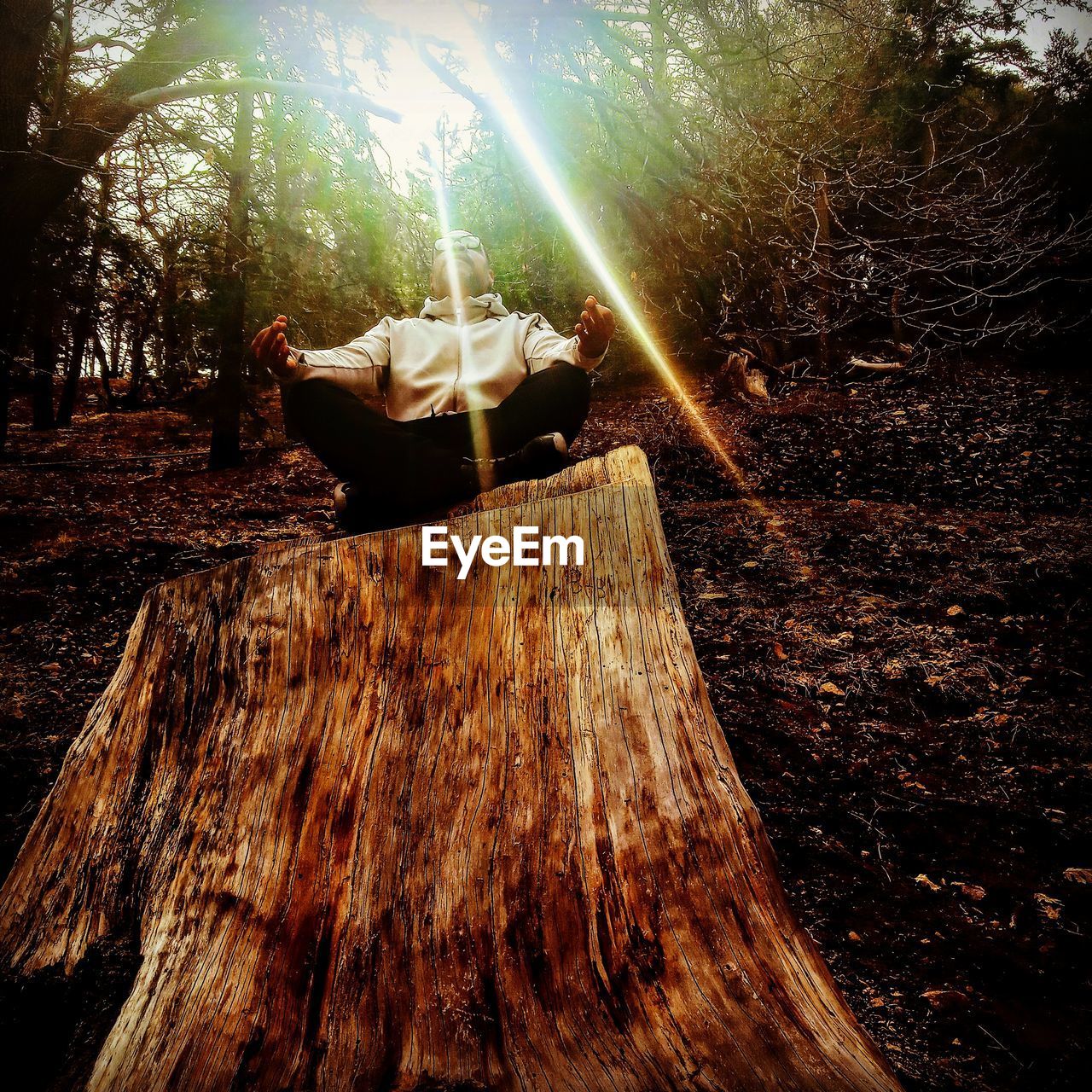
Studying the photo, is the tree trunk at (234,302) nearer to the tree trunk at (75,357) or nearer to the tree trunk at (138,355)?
the tree trunk at (138,355)

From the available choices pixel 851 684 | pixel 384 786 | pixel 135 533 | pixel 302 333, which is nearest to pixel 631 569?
pixel 384 786

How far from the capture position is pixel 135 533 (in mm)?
→ 4340

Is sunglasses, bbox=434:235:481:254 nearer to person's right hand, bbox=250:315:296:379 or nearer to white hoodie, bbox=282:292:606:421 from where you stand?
white hoodie, bbox=282:292:606:421

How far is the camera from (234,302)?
5.64m

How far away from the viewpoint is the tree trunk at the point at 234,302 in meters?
5.28

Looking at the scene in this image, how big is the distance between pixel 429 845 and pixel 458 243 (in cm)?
284

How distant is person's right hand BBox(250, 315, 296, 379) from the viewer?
5.97 ft

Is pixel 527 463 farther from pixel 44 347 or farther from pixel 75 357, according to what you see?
pixel 75 357

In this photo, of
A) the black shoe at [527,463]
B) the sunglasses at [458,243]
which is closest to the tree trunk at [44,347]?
the sunglasses at [458,243]

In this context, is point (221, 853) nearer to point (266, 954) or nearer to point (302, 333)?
point (266, 954)

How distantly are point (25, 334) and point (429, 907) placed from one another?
765 cm

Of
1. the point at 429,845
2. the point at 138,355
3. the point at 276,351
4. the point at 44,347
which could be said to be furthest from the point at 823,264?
the point at 44,347

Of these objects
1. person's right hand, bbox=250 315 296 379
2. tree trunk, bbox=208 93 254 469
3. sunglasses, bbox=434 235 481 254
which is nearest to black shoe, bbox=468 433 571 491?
person's right hand, bbox=250 315 296 379

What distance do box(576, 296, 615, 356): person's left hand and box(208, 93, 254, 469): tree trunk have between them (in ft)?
15.5
